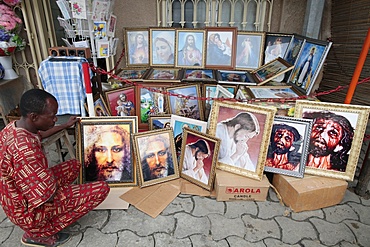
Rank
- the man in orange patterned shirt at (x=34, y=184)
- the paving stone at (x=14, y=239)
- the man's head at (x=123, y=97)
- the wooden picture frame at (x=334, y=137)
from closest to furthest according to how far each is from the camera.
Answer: the man in orange patterned shirt at (x=34, y=184)
the paving stone at (x=14, y=239)
the wooden picture frame at (x=334, y=137)
the man's head at (x=123, y=97)

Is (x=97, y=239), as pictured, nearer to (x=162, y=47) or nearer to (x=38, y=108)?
(x=38, y=108)

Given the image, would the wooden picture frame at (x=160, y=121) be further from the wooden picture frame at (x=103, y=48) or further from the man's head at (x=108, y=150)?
the wooden picture frame at (x=103, y=48)

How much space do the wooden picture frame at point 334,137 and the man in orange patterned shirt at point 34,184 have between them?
219cm

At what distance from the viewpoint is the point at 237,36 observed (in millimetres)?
3695

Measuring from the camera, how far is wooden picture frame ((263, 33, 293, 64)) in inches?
144

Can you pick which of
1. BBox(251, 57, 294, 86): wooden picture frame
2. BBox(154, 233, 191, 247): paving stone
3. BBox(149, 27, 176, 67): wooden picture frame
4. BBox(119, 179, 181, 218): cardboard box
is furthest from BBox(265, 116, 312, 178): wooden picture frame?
BBox(149, 27, 176, 67): wooden picture frame

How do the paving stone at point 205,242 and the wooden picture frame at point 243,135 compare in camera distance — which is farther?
the wooden picture frame at point 243,135

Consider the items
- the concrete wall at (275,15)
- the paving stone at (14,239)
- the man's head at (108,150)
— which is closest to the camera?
the paving stone at (14,239)

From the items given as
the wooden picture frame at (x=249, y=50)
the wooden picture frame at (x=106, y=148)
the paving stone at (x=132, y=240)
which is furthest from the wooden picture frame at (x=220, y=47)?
the paving stone at (x=132, y=240)

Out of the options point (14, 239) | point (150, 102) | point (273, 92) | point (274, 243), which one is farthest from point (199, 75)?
point (14, 239)

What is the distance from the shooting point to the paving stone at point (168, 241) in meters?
2.11

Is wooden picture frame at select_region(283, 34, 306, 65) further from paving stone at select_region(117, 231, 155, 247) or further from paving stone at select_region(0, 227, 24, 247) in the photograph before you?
paving stone at select_region(0, 227, 24, 247)

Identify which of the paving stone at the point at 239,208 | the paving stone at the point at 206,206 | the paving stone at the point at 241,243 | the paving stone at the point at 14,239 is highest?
the paving stone at the point at 206,206

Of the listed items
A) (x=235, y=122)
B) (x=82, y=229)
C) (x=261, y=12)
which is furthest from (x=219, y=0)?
(x=82, y=229)
